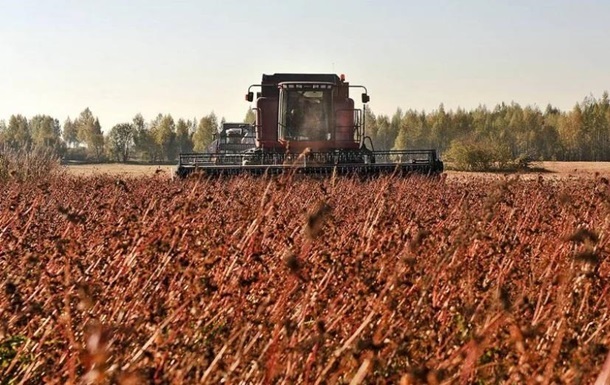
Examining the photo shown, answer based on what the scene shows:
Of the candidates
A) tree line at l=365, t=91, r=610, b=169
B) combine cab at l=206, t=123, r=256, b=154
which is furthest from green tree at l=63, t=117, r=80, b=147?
combine cab at l=206, t=123, r=256, b=154

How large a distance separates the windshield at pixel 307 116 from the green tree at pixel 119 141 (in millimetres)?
75572

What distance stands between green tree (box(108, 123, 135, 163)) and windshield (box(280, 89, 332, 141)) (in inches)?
2975

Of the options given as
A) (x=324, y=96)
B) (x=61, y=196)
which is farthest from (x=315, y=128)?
(x=61, y=196)

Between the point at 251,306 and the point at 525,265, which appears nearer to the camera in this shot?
the point at 251,306

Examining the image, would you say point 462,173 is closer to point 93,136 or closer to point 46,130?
point 93,136

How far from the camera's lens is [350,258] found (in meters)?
3.37

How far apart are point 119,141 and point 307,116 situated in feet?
253

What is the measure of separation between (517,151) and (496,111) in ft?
93.9

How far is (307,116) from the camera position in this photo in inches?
616

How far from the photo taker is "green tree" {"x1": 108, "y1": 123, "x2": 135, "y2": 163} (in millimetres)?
88375

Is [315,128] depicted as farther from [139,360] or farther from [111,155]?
[111,155]

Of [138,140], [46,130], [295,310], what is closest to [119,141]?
[138,140]

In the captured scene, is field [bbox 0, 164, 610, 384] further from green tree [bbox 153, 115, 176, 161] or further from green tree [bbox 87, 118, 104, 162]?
green tree [bbox 87, 118, 104, 162]

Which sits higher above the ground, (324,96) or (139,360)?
(324,96)
